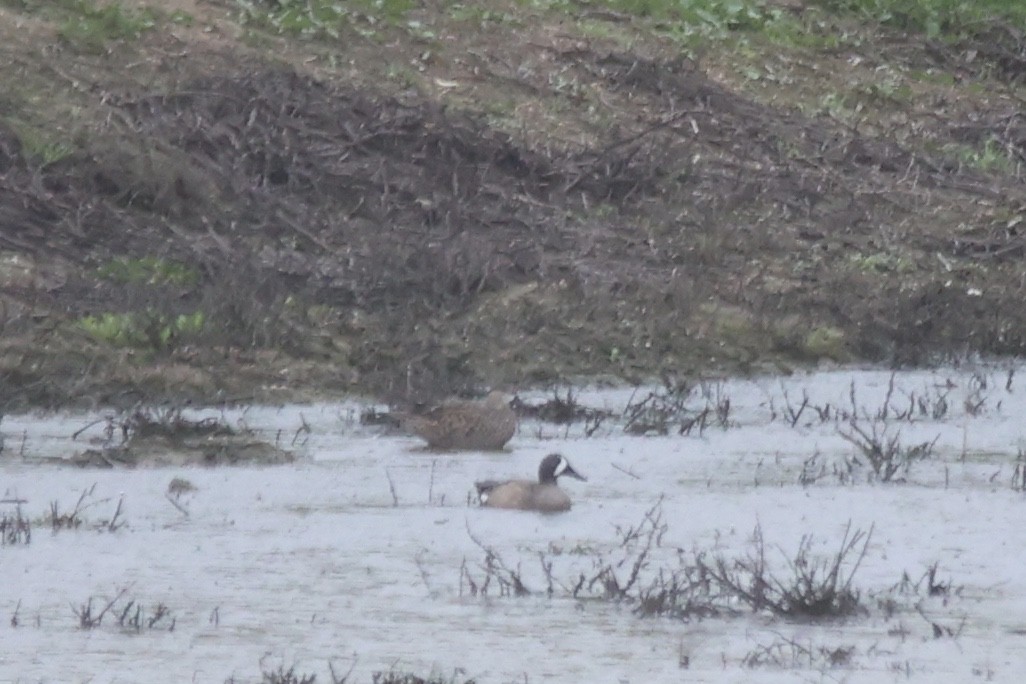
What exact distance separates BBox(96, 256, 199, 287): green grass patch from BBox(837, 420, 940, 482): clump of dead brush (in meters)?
4.48

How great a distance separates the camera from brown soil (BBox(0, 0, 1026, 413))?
40.6ft

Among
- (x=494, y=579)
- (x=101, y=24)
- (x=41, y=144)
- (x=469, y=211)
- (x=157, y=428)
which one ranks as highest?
(x=101, y=24)

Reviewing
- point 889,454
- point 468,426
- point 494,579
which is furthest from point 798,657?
point 468,426

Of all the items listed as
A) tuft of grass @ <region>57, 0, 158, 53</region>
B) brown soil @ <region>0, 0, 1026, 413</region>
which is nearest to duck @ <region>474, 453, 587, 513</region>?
brown soil @ <region>0, 0, 1026, 413</region>

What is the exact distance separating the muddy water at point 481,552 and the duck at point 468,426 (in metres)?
0.08

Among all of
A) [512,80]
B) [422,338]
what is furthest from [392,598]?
[512,80]

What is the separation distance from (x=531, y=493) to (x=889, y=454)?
1.76m

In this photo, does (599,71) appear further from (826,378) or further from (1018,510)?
(1018,510)

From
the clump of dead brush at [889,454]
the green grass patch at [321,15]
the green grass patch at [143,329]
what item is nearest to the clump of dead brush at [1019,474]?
the clump of dead brush at [889,454]

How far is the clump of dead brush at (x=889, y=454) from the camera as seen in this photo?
9.69 metres

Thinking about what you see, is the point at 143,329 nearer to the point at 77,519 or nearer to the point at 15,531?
the point at 77,519

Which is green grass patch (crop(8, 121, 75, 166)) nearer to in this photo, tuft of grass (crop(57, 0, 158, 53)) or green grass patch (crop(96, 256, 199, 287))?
green grass patch (crop(96, 256, 199, 287))

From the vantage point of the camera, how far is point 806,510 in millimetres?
9094

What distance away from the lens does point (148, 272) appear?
13281 mm
